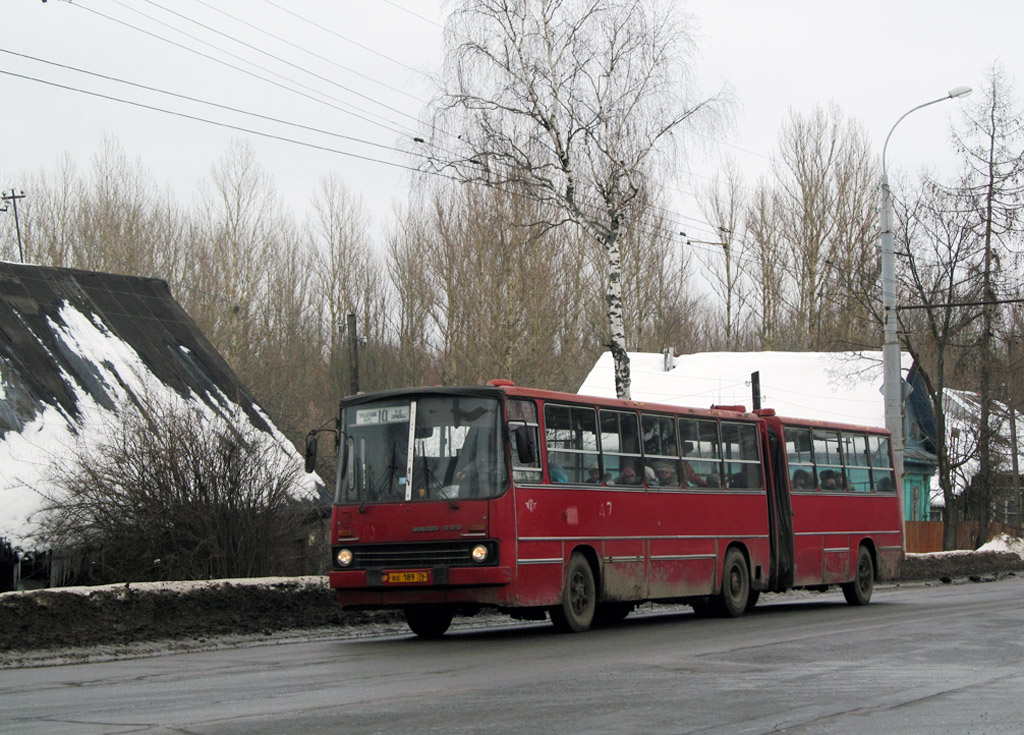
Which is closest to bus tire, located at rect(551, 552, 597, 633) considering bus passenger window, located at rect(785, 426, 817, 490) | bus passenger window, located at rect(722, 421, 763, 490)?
bus passenger window, located at rect(722, 421, 763, 490)

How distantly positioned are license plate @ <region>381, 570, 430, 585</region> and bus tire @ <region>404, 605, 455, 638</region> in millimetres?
1036

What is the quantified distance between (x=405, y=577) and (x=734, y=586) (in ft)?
21.9

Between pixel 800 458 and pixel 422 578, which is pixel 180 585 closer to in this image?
pixel 422 578

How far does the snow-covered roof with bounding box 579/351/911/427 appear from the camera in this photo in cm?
5162

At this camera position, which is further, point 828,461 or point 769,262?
point 769,262

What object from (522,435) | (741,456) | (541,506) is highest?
(741,456)

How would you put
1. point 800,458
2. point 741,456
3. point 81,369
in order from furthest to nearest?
point 81,369, point 800,458, point 741,456

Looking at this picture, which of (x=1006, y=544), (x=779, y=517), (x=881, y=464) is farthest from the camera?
(x=1006, y=544)

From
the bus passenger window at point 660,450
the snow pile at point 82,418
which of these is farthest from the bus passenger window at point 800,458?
Result: the snow pile at point 82,418

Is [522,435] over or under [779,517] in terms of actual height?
over

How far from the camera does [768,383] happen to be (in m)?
55.1

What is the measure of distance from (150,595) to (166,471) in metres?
2.93

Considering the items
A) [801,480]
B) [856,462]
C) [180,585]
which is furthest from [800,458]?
[180,585]

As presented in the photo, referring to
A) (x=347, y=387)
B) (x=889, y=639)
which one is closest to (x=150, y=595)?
(x=889, y=639)
